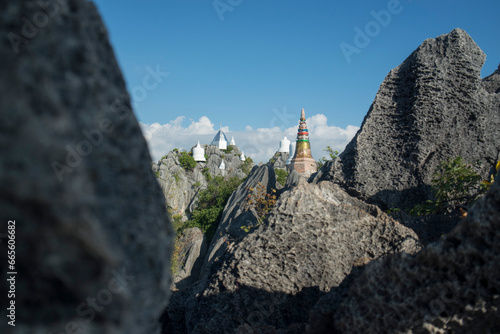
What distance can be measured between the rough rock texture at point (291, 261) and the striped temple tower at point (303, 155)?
2522 cm

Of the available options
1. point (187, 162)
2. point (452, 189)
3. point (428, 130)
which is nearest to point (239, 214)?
point (428, 130)

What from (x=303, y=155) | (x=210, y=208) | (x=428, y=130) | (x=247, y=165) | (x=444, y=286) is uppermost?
(x=247, y=165)

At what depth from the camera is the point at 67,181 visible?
940 mm

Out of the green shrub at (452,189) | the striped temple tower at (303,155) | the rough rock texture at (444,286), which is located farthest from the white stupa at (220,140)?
the rough rock texture at (444,286)

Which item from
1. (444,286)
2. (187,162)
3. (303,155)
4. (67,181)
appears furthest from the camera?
(187,162)

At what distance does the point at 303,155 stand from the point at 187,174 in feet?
62.3

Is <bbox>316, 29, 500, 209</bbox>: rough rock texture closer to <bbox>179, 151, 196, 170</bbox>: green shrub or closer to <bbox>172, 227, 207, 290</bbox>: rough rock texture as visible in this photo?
<bbox>172, 227, 207, 290</bbox>: rough rock texture

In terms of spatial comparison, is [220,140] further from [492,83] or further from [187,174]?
[492,83]

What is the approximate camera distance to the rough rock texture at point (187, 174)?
3319 cm

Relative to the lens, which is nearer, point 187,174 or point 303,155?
point 303,155

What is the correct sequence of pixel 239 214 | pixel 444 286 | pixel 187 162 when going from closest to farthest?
1. pixel 444 286
2. pixel 239 214
3. pixel 187 162

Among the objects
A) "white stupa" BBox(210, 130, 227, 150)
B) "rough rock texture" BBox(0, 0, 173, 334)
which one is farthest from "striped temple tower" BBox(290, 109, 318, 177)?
"white stupa" BBox(210, 130, 227, 150)

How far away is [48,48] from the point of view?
0.99m

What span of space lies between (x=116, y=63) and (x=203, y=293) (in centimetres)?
270
